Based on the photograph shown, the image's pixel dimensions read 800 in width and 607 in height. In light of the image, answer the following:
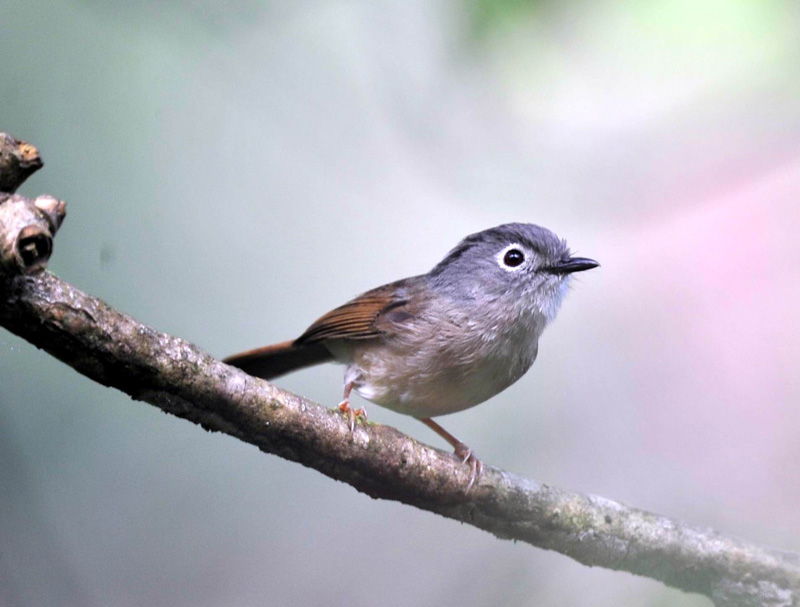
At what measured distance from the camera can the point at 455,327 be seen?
8.04ft

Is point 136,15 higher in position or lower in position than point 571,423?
higher

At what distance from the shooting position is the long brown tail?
2602mm

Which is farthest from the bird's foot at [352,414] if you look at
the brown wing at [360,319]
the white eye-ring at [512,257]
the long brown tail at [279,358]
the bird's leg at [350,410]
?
the white eye-ring at [512,257]

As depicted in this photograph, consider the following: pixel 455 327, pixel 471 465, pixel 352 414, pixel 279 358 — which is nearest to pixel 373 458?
pixel 352 414

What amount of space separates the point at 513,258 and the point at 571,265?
255 millimetres

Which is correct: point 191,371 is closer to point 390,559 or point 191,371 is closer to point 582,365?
point 390,559

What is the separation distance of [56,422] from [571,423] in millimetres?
2107

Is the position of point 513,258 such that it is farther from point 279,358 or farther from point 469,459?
point 279,358

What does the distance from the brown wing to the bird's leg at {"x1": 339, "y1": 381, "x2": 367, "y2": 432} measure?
0.68 feet

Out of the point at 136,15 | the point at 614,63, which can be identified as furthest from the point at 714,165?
the point at 136,15

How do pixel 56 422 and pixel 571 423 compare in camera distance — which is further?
pixel 571 423

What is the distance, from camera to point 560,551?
2113 mm

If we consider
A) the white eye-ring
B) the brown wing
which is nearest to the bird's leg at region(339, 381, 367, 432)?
the brown wing

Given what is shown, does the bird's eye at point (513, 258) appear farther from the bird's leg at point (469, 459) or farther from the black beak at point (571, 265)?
the bird's leg at point (469, 459)
